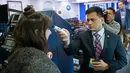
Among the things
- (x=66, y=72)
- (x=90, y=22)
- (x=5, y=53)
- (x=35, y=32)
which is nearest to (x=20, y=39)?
(x=35, y=32)

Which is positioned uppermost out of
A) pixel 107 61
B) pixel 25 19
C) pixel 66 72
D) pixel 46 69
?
pixel 25 19

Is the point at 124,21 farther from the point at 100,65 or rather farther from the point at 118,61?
the point at 100,65

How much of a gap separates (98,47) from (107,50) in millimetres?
96

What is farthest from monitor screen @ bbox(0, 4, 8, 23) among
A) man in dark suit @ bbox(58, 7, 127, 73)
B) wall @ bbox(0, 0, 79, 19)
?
wall @ bbox(0, 0, 79, 19)

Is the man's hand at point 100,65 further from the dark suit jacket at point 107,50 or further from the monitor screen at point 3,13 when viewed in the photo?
the monitor screen at point 3,13

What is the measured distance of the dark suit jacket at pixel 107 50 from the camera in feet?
6.38

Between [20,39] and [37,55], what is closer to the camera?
[37,55]

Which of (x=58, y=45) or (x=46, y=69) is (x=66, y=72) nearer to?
(x=58, y=45)

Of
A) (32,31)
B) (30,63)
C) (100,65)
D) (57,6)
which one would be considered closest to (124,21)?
(100,65)

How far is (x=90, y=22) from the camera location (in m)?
2.03

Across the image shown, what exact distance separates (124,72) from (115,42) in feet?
6.10

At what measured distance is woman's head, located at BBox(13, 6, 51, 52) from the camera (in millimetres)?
1305

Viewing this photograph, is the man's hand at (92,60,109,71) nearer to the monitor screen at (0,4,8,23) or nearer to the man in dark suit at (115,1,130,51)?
the man in dark suit at (115,1,130,51)

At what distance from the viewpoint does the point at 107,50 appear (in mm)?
1951
